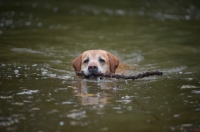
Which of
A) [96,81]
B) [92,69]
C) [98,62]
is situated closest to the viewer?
[92,69]

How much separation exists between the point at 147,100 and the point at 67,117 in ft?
5.30

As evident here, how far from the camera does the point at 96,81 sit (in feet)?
27.9

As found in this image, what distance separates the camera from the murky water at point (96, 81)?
5.58 meters

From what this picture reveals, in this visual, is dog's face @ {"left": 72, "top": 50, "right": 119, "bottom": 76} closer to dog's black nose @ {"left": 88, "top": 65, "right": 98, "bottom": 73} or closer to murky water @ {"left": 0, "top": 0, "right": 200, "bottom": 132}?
dog's black nose @ {"left": 88, "top": 65, "right": 98, "bottom": 73}

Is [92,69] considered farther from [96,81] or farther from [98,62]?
[98,62]

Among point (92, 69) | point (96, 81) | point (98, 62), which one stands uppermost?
point (98, 62)

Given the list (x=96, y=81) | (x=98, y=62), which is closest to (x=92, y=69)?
(x=96, y=81)

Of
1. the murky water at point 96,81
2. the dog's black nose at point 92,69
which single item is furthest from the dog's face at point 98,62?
the murky water at point 96,81

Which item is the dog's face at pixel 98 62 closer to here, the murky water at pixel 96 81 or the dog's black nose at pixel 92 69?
the dog's black nose at pixel 92 69

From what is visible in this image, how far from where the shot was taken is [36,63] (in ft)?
34.4

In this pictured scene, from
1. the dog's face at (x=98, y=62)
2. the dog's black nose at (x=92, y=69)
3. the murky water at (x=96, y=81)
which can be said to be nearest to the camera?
the murky water at (x=96, y=81)

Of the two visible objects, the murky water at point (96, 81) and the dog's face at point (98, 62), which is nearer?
the murky water at point (96, 81)

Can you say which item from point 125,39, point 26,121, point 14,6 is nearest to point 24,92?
point 26,121

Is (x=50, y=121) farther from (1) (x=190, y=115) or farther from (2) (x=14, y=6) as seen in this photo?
(2) (x=14, y=6)
